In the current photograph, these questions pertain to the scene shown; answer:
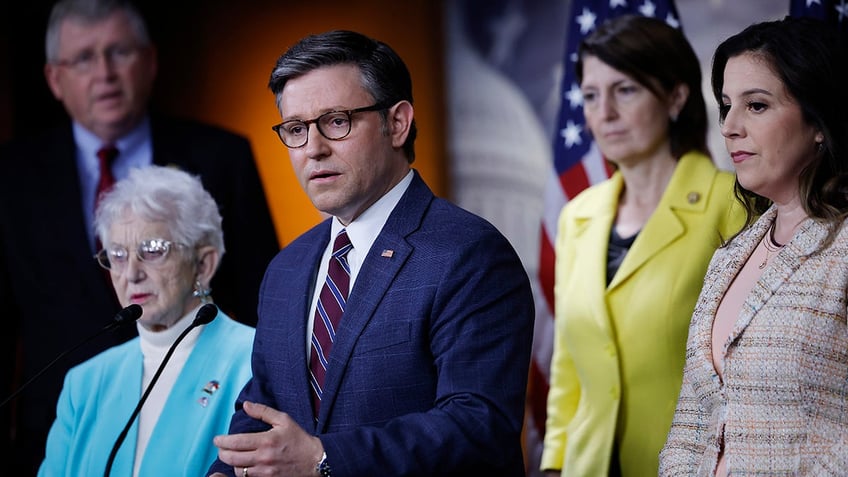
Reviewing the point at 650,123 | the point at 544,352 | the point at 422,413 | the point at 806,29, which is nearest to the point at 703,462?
the point at 422,413

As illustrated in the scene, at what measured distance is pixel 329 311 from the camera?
252cm

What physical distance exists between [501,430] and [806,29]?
105 centimetres

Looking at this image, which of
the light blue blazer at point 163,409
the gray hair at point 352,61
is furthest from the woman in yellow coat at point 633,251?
the gray hair at point 352,61

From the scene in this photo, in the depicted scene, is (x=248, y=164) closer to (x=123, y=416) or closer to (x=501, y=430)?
(x=123, y=416)

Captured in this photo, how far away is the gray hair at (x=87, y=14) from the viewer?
167 inches

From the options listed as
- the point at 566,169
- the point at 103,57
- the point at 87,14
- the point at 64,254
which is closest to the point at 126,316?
the point at 64,254

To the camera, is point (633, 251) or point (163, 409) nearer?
point (163, 409)

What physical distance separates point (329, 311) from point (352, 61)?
543mm

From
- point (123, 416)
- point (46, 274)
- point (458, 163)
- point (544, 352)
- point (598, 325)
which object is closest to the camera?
point (123, 416)

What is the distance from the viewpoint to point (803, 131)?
237cm

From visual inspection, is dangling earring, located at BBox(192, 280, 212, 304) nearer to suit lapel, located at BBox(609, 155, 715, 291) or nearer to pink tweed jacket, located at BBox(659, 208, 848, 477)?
suit lapel, located at BBox(609, 155, 715, 291)

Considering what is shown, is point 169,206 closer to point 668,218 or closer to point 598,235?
point 598,235

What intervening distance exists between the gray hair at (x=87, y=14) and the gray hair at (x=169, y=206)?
3.55ft

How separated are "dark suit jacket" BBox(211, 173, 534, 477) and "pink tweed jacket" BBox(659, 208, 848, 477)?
416 millimetres
